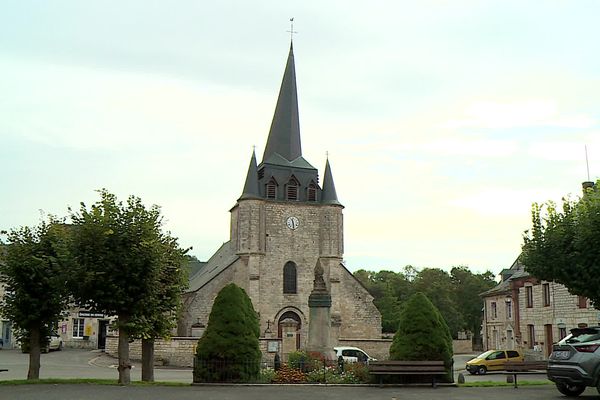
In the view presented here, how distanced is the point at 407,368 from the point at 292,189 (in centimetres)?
3105

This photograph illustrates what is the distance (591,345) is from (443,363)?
173 inches

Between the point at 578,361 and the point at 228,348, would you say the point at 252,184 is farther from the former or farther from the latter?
the point at 578,361

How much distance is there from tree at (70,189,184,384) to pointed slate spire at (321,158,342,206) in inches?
1170

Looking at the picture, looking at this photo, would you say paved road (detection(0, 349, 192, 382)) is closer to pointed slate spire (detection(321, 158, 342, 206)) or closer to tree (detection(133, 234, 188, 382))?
tree (detection(133, 234, 188, 382))

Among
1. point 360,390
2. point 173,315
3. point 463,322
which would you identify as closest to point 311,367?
point 360,390

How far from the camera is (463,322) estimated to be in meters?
69.5

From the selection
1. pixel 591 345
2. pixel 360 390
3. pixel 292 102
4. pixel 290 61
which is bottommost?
pixel 360 390

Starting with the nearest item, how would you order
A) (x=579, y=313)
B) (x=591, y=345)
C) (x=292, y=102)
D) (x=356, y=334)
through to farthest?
(x=591, y=345)
(x=579, y=313)
(x=356, y=334)
(x=292, y=102)

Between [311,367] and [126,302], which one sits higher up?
[126,302]

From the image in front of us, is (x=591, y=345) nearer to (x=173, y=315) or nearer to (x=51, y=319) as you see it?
(x=173, y=315)

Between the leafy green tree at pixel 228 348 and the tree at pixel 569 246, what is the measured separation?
878cm

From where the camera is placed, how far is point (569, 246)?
725 inches

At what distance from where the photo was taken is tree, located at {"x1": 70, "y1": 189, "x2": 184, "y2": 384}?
16750 millimetres

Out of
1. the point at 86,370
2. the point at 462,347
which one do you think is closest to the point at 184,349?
the point at 86,370
